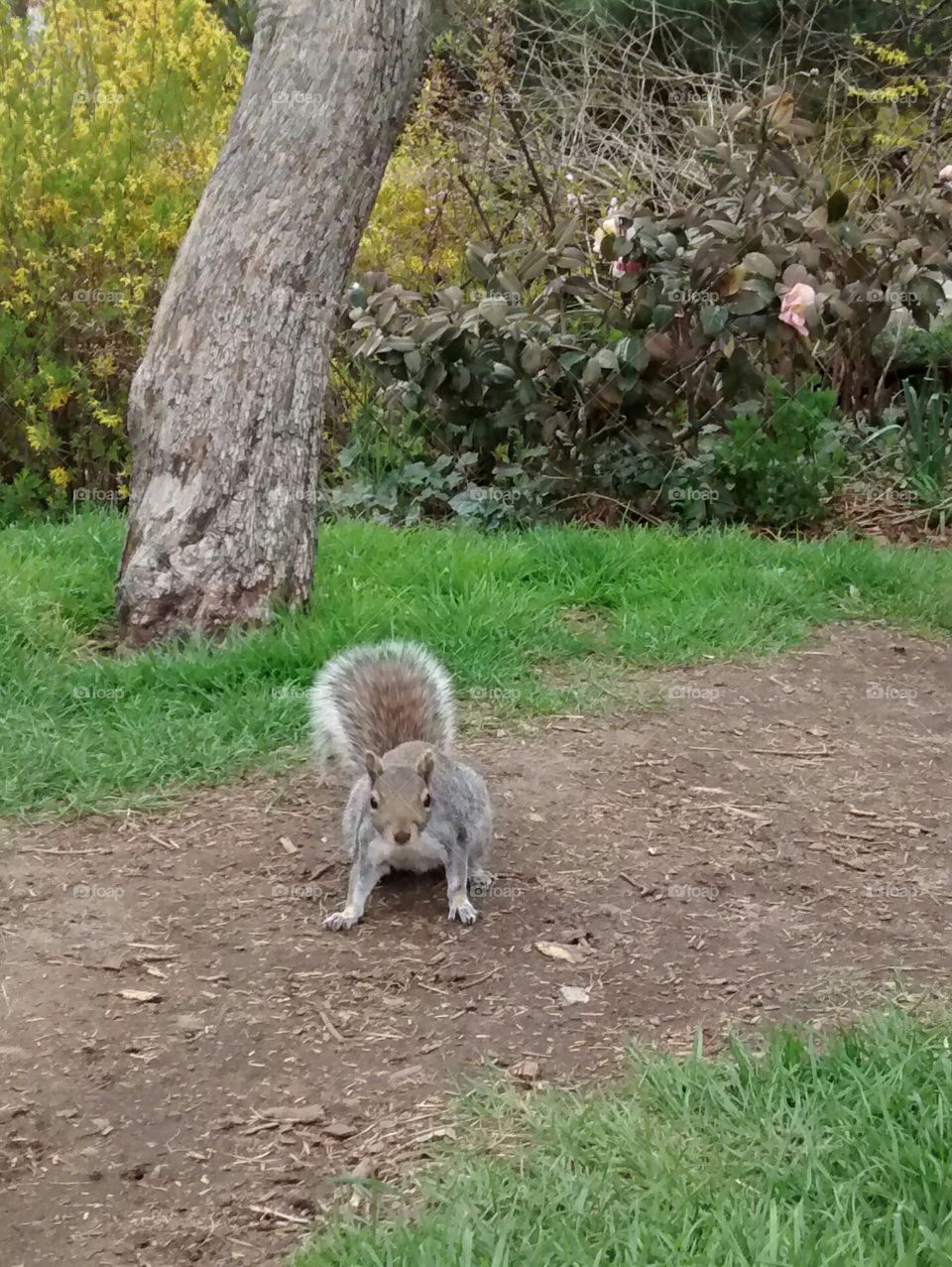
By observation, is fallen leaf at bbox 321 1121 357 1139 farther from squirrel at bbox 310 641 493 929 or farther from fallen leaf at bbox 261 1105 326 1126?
squirrel at bbox 310 641 493 929

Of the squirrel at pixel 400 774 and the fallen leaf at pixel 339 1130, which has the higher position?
the squirrel at pixel 400 774

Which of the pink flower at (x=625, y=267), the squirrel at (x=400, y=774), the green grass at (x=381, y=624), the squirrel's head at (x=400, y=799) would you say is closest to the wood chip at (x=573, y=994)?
the squirrel at (x=400, y=774)

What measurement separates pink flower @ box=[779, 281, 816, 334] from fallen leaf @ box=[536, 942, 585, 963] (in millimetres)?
3864

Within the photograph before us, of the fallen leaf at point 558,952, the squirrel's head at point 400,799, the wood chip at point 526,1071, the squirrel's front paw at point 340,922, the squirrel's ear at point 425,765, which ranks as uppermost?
the squirrel's ear at point 425,765

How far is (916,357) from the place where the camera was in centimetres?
789

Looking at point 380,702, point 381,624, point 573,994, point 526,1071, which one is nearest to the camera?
point 526,1071

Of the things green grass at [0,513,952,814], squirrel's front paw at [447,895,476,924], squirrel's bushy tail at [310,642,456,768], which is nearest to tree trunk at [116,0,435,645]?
green grass at [0,513,952,814]

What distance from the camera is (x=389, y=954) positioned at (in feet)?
9.71

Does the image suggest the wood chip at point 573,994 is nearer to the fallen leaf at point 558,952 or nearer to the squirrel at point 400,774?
the fallen leaf at point 558,952

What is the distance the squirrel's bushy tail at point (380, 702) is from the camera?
3428mm

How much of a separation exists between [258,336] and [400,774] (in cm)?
220

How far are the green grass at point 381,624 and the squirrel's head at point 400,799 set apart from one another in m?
1.00

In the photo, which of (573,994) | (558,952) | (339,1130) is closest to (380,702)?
(558,952)

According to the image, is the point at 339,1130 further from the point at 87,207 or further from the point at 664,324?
the point at 87,207
